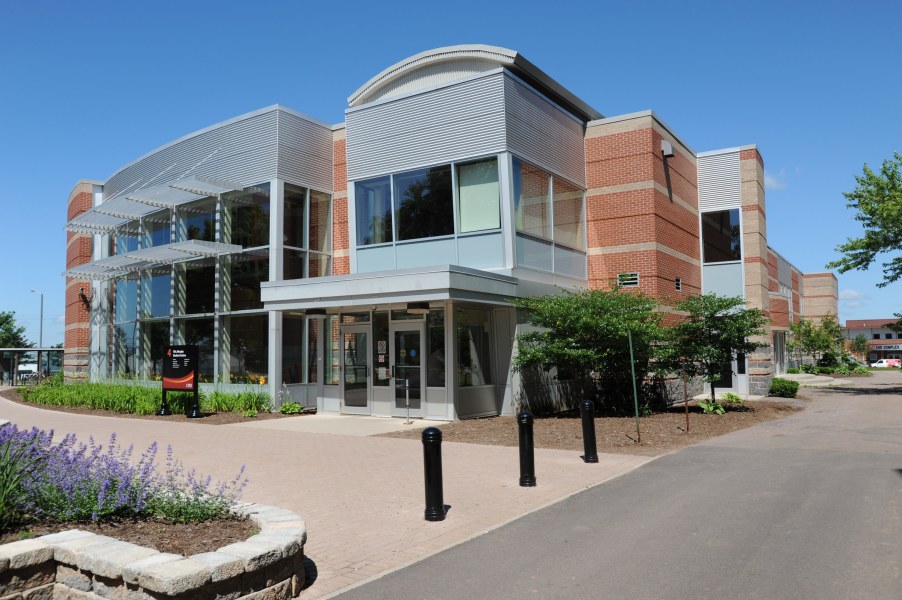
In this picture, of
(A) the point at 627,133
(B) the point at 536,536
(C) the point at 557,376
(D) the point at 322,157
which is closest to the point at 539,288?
(C) the point at 557,376

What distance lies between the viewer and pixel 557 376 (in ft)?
60.8

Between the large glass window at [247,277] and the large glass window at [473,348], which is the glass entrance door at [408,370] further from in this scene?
the large glass window at [247,277]

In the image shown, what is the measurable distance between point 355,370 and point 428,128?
21.7 feet

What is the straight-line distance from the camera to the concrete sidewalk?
6.14 metres

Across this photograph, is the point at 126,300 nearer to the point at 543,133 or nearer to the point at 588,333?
the point at 543,133

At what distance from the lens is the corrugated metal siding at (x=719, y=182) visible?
24859mm

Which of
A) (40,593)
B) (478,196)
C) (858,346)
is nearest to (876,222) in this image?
(478,196)

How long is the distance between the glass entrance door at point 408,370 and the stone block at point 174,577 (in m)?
12.3

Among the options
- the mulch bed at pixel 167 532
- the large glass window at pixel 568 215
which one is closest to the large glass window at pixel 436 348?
the large glass window at pixel 568 215

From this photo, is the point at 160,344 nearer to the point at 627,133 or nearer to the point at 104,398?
the point at 104,398

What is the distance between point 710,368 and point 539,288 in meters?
4.74

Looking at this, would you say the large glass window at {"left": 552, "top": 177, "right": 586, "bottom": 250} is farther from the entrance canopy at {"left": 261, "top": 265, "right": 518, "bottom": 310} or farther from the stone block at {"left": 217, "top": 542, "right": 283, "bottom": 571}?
the stone block at {"left": 217, "top": 542, "right": 283, "bottom": 571}

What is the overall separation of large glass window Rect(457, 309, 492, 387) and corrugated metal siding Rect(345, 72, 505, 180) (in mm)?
4139

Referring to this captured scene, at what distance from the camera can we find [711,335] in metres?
17.6
